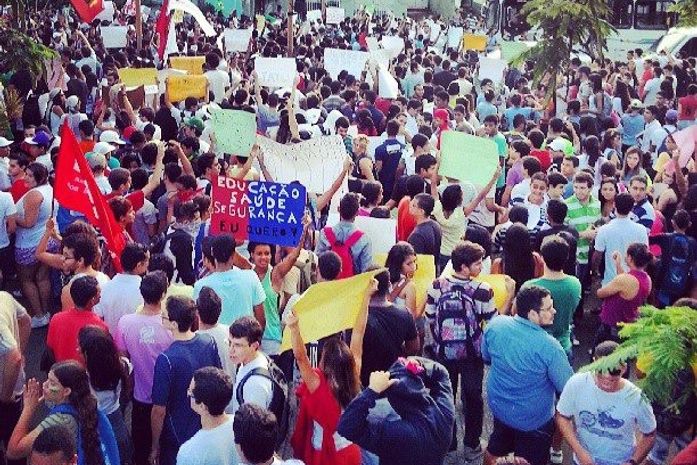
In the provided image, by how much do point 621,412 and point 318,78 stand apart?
1290 centimetres

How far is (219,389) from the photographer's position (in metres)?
4.30

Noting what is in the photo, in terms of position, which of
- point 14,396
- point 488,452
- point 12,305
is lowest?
point 488,452

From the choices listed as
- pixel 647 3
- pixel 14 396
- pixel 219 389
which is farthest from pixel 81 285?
pixel 647 3

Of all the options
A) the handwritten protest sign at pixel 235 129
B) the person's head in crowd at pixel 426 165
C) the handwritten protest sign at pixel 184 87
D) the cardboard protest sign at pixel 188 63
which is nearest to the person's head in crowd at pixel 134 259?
the handwritten protest sign at pixel 235 129

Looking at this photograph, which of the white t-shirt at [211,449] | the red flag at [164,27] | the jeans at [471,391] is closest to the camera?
the white t-shirt at [211,449]

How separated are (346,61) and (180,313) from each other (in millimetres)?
10687

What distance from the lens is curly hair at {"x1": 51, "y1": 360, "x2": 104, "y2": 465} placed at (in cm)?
446

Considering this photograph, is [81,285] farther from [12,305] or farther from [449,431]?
[449,431]

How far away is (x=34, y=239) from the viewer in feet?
27.2

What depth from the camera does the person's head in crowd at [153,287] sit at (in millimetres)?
5441

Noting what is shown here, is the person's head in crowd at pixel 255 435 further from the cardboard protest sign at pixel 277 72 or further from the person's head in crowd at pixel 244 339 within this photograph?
the cardboard protest sign at pixel 277 72

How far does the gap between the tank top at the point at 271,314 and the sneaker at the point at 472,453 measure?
1.49 metres

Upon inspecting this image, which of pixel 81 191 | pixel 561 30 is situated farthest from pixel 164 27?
pixel 81 191

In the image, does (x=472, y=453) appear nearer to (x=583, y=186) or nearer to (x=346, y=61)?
Result: (x=583, y=186)
